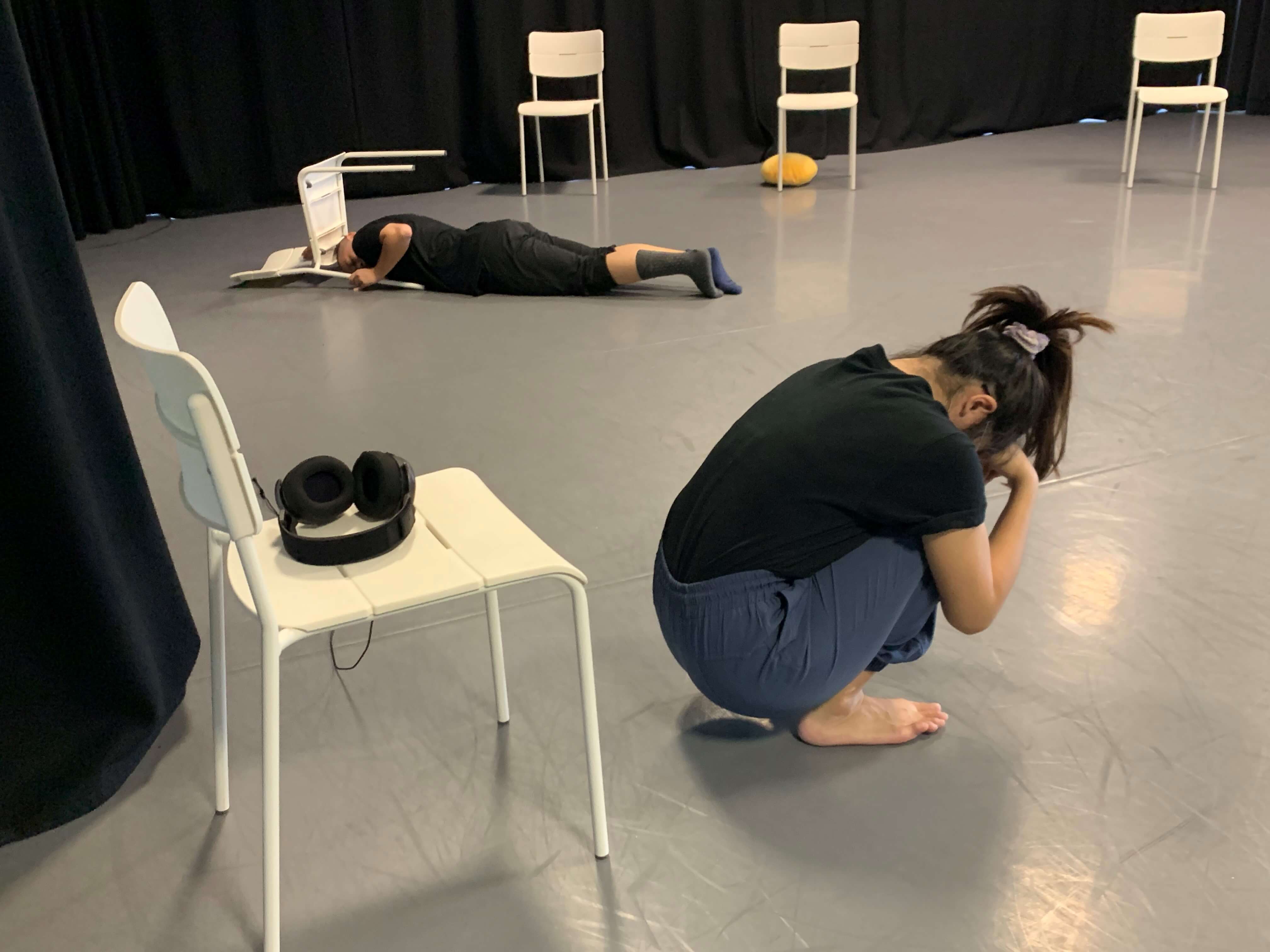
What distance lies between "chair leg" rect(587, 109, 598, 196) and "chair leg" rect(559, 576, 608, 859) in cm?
440

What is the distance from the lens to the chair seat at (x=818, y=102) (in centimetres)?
539

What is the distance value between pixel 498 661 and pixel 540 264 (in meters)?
2.42

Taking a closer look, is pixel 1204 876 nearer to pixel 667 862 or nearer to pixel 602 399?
pixel 667 862

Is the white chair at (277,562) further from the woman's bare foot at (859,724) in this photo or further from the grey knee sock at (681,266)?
the grey knee sock at (681,266)

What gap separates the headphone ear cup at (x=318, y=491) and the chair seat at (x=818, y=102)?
14.5 feet

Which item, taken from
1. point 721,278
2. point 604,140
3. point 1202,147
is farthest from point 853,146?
point 721,278

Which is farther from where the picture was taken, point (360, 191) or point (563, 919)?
point (360, 191)

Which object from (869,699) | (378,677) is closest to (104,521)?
(378,677)

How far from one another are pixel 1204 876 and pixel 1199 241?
3513 millimetres

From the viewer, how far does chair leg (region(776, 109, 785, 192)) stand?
5496 mm

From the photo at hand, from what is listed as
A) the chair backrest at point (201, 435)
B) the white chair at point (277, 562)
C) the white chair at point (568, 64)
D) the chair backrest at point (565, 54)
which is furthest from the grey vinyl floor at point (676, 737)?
the chair backrest at point (565, 54)

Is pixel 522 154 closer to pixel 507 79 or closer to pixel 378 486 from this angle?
pixel 507 79

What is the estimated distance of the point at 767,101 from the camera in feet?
21.1

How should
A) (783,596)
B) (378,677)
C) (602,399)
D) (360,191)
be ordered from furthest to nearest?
(360,191) → (602,399) → (378,677) → (783,596)
